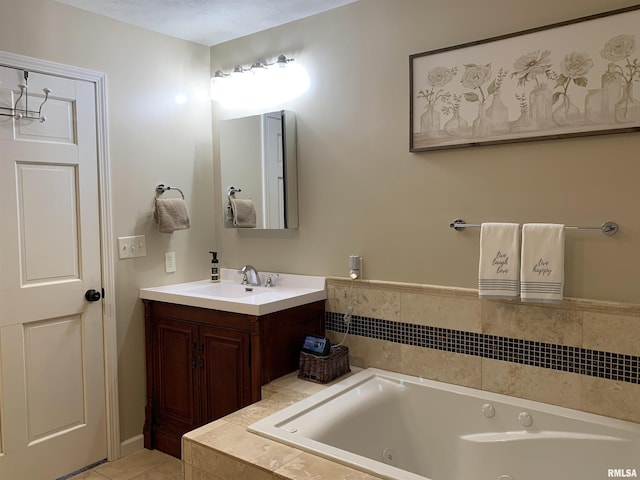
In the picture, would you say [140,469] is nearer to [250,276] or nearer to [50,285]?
[50,285]

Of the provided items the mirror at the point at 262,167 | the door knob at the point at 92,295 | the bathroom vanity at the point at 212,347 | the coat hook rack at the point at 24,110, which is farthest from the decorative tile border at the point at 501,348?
the coat hook rack at the point at 24,110

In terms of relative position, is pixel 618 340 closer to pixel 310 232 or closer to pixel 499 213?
pixel 499 213

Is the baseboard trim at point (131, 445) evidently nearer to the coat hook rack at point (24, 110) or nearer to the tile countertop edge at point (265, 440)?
the tile countertop edge at point (265, 440)

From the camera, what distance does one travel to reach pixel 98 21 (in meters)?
2.81

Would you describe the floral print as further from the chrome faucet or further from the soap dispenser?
the soap dispenser

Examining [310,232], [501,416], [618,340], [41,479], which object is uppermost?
[310,232]

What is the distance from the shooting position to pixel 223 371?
2.72 meters

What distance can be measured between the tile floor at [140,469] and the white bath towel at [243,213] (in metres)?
1.41

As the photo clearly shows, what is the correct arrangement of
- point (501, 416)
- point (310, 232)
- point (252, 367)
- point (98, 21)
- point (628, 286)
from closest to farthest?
point (628, 286) < point (501, 416) < point (252, 367) < point (98, 21) < point (310, 232)

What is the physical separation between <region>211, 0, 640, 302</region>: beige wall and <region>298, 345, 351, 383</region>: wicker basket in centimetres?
46

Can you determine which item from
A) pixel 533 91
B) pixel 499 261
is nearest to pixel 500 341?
pixel 499 261

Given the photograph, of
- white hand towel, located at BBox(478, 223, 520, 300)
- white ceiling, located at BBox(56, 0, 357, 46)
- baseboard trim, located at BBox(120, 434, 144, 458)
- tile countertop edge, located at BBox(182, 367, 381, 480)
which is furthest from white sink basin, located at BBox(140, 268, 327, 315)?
white ceiling, located at BBox(56, 0, 357, 46)

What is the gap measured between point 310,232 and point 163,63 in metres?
1.36

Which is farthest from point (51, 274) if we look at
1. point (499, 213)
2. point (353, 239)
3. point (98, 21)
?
point (499, 213)
